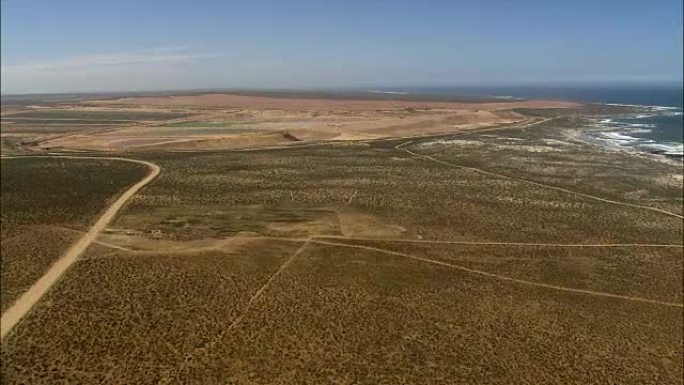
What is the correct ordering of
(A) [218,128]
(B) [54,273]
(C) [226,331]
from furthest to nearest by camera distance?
(A) [218,128] < (B) [54,273] < (C) [226,331]

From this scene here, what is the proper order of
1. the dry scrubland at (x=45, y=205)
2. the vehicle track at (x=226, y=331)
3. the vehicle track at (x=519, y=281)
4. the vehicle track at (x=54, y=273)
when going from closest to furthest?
the vehicle track at (x=226, y=331)
the vehicle track at (x=54, y=273)
the vehicle track at (x=519, y=281)
the dry scrubland at (x=45, y=205)

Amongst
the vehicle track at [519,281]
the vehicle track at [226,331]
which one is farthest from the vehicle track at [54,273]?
the vehicle track at [519,281]

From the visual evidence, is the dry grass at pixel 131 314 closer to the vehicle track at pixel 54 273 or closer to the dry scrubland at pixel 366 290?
the dry scrubland at pixel 366 290

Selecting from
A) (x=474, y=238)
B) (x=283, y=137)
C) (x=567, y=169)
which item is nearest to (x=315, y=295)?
(x=474, y=238)

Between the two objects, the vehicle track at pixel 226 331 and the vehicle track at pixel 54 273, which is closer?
the vehicle track at pixel 226 331

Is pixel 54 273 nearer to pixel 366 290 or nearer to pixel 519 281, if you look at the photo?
pixel 366 290

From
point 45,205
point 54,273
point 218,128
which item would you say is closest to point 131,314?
point 54,273

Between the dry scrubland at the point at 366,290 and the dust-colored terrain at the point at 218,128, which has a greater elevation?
the dust-colored terrain at the point at 218,128
